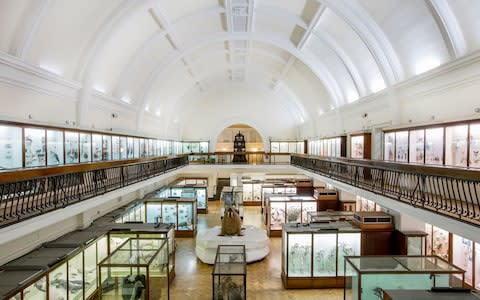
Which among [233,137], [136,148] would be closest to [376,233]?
[136,148]

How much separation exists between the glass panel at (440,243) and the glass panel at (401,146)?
8.74ft

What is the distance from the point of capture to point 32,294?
21.3 ft

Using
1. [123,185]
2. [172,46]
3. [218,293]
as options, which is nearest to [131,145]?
[172,46]

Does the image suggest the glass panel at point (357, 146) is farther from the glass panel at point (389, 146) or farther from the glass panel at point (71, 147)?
the glass panel at point (71, 147)

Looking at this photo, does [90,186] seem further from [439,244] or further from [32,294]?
[439,244]

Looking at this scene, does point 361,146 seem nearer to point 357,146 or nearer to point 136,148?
point 357,146

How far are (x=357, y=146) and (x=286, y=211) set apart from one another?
5.02m

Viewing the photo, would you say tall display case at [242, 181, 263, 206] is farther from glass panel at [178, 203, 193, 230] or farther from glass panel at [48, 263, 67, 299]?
glass panel at [48, 263, 67, 299]

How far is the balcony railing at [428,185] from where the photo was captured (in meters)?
5.25

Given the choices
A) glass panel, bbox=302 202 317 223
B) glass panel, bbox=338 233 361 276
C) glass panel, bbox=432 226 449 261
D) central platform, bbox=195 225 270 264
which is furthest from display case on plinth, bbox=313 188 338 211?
glass panel, bbox=432 226 449 261

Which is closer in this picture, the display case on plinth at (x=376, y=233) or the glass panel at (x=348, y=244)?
the glass panel at (x=348, y=244)

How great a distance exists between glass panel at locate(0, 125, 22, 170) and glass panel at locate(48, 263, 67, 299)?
9.72 feet

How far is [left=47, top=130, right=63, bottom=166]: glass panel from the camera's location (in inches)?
370

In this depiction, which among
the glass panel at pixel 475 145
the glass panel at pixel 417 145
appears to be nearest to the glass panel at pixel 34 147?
the glass panel at pixel 475 145
